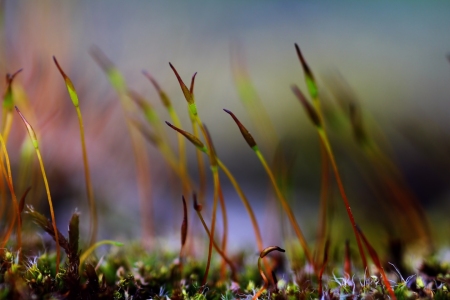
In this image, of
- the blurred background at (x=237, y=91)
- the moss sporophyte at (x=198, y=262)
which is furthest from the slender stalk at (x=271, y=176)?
the blurred background at (x=237, y=91)

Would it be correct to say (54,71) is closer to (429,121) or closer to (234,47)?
(234,47)

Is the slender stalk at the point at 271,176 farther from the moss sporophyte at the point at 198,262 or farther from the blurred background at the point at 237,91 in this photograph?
the blurred background at the point at 237,91

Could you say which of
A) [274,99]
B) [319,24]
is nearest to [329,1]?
[319,24]

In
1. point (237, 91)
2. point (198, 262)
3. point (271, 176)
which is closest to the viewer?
point (271, 176)

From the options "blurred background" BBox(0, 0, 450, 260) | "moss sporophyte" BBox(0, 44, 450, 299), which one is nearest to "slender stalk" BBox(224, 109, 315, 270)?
"moss sporophyte" BBox(0, 44, 450, 299)

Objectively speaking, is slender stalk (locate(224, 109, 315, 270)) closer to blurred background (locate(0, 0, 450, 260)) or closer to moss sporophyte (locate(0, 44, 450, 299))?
moss sporophyte (locate(0, 44, 450, 299))

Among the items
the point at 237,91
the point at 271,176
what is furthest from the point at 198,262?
the point at 237,91

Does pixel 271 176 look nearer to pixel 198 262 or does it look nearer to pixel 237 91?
pixel 198 262

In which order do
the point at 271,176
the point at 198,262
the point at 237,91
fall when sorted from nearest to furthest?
the point at 271,176 → the point at 198,262 → the point at 237,91
